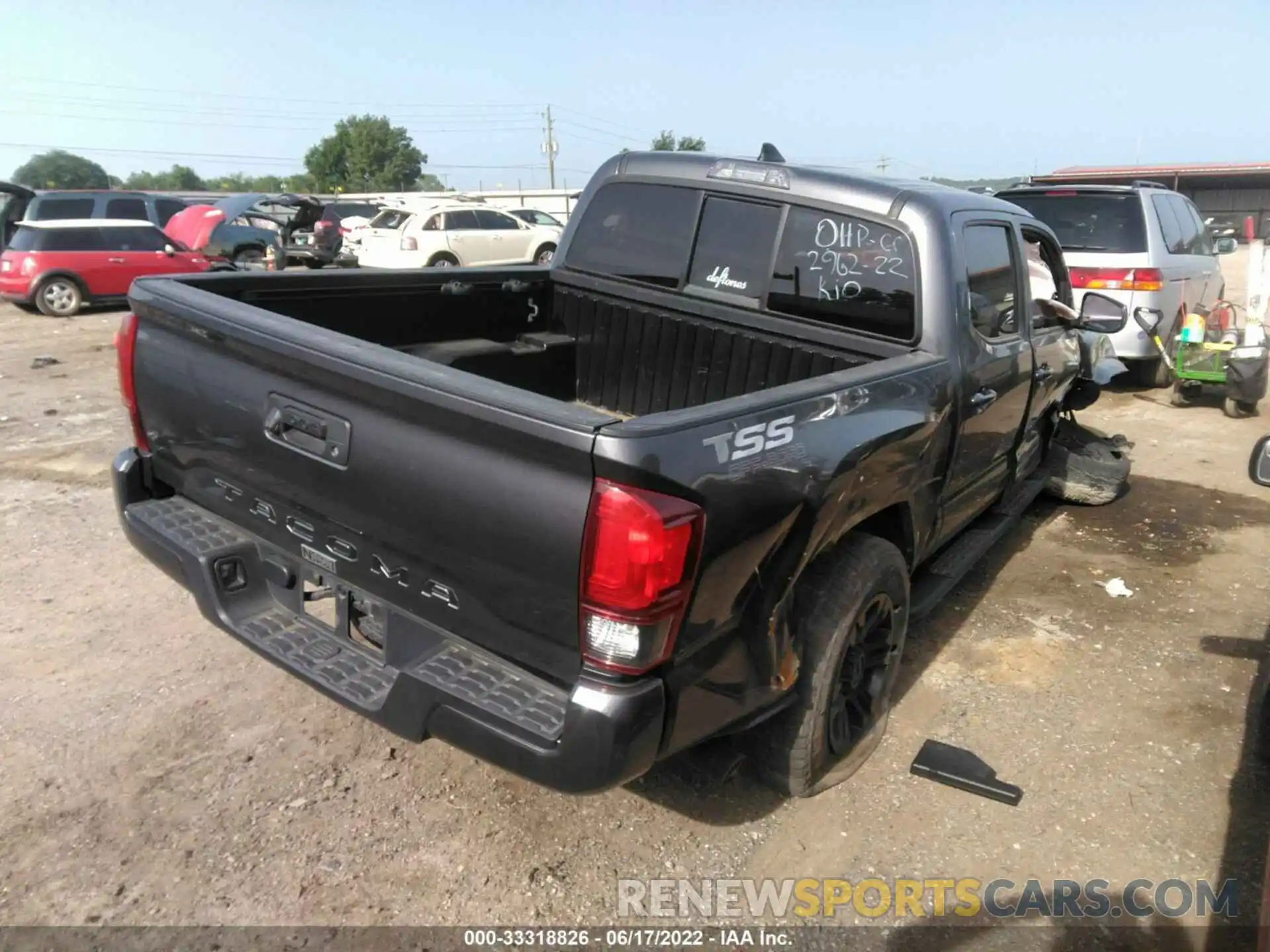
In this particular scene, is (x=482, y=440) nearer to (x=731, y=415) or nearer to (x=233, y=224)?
(x=731, y=415)

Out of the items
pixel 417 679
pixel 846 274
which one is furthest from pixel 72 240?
pixel 417 679

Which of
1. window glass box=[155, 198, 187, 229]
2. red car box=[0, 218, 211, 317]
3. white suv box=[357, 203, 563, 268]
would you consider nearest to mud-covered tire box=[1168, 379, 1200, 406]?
white suv box=[357, 203, 563, 268]

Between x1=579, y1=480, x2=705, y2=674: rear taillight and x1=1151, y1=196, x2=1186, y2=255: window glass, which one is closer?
x1=579, y1=480, x2=705, y2=674: rear taillight

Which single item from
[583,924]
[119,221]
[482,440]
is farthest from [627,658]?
[119,221]

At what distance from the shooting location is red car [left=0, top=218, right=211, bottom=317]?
13516 millimetres

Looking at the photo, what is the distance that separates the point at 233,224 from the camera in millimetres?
18109

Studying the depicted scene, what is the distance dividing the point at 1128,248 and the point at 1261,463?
23.5 ft

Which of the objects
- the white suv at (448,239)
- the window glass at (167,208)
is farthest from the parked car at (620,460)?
the window glass at (167,208)

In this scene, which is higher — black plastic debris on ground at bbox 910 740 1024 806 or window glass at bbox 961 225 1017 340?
window glass at bbox 961 225 1017 340

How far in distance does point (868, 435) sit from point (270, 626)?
1888mm

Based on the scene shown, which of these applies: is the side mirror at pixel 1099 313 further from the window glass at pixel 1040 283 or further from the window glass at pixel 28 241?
the window glass at pixel 28 241

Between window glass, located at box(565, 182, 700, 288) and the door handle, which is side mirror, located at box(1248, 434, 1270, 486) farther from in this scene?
window glass, located at box(565, 182, 700, 288)

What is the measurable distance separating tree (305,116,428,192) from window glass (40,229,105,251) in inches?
3334

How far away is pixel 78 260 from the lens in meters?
13.8
